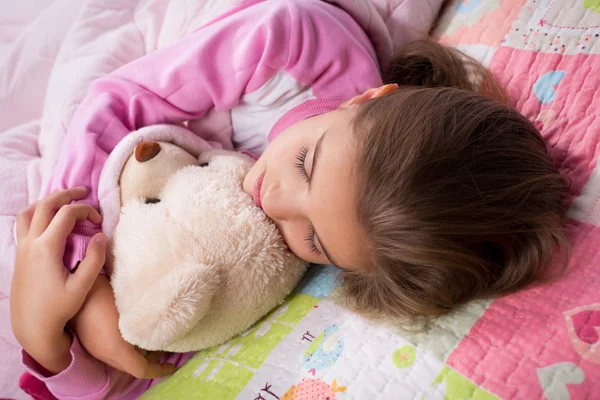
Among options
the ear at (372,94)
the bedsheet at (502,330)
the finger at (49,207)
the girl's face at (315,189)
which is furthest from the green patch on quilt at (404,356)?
the finger at (49,207)

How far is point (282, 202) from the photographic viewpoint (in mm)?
823

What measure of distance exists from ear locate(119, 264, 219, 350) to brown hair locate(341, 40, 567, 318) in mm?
255

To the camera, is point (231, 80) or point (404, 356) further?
point (231, 80)

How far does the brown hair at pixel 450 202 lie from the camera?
0.70m

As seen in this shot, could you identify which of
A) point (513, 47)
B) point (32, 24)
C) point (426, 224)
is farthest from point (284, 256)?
point (32, 24)

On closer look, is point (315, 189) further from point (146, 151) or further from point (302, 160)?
point (146, 151)

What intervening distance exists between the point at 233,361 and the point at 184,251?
0.70 ft

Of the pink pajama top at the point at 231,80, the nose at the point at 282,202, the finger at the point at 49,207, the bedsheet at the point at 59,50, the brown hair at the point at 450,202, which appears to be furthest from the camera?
the bedsheet at the point at 59,50

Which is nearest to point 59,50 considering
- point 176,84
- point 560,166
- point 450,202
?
point 176,84

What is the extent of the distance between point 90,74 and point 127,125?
0.29 m

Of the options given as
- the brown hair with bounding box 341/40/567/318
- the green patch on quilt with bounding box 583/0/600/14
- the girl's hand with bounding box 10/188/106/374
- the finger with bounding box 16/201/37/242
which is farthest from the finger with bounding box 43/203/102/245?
the green patch on quilt with bounding box 583/0/600/14

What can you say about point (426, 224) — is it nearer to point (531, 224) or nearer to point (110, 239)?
point (531, 224)

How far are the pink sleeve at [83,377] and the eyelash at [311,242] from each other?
1.17ft

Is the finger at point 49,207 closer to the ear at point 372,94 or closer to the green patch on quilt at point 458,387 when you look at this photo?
the ear at point 372,94
